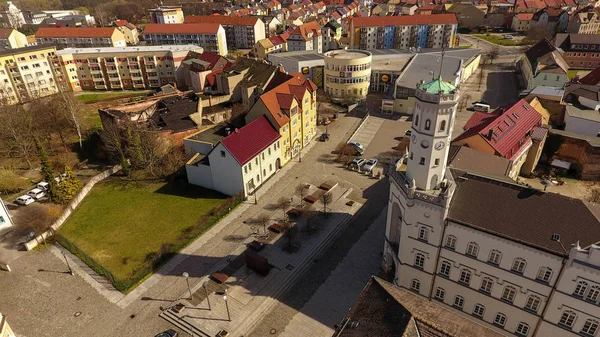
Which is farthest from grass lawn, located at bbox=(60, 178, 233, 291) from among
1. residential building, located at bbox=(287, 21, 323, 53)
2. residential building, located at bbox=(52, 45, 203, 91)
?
residential building, located at bbox=(287, 21, 323, 53)

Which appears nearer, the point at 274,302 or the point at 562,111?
the point at 274,302

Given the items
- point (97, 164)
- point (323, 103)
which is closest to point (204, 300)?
point (97, 164)

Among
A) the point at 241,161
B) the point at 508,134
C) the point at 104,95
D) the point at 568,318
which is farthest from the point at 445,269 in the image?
the point at 104,95

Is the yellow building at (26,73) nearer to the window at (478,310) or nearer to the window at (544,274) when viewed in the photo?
the window at (478,310)

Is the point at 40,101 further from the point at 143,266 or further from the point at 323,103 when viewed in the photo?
the point at 323,103

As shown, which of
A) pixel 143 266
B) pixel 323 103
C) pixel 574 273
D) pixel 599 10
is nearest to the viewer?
pixel 574 273

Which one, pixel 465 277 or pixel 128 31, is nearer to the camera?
pixel 465 277

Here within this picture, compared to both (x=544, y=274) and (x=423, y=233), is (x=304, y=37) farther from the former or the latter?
(x=544, y=274)
